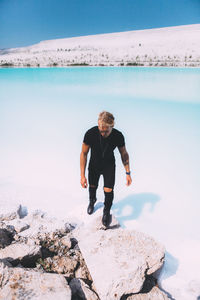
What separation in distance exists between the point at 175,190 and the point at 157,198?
36 centimetres

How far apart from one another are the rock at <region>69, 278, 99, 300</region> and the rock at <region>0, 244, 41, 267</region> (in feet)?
1.25

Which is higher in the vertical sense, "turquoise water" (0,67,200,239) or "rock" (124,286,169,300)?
"turquoise water" (0,67,200,239)

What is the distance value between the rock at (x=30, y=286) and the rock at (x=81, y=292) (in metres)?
0.19

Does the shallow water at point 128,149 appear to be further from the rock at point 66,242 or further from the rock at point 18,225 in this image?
the rock at point 66,242

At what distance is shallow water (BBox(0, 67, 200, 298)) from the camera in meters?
2.99

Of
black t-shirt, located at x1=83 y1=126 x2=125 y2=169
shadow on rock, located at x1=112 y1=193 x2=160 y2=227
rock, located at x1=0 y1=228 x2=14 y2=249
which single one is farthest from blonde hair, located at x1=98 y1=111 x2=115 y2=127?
shadow on rock, located at x1=112 y1=193 x2=160 y2=227

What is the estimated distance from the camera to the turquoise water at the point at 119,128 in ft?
11.9

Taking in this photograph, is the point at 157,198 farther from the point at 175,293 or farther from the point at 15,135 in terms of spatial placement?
the point at 15,135

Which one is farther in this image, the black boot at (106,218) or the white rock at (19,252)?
the black boot at (106,218)

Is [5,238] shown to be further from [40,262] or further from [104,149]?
[104,149]

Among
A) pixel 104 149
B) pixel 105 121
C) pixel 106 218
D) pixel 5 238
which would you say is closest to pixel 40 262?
pixel 5 238

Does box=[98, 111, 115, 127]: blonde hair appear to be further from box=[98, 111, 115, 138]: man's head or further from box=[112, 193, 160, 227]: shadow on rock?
box=[112, 193, 160, 227]: shadow on rock

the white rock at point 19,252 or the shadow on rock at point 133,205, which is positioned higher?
the white rock at point 19,252

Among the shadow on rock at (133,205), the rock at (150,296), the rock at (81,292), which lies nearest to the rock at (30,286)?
the rock at (81,292)
